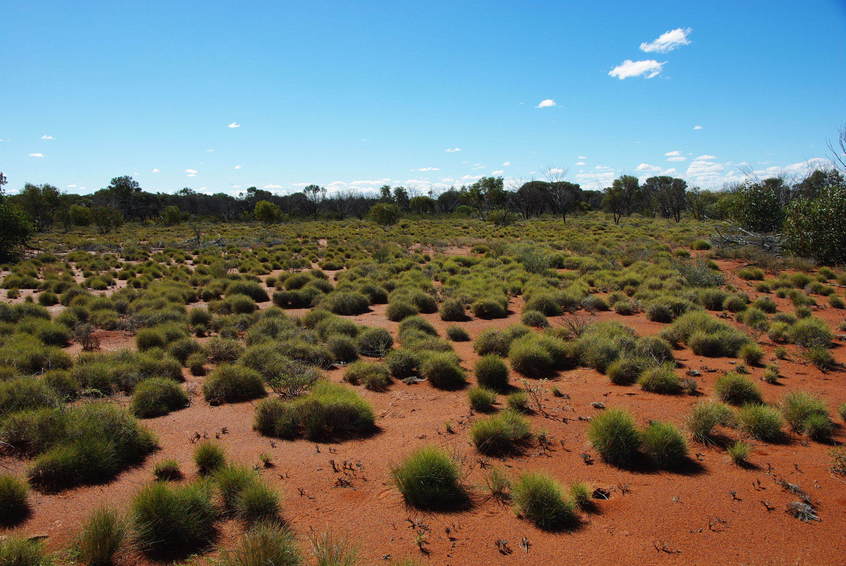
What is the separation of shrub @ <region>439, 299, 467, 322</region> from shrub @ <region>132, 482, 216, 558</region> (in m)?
Result: 12.1

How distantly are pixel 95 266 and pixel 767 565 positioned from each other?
33206 mm

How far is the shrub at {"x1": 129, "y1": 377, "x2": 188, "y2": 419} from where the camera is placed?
8.19 m

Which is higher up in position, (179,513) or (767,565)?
(179,513)

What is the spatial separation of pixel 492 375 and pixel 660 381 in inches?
128

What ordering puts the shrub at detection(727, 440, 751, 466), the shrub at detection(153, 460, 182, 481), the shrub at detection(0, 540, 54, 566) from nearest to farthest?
the shrub at detection(0, 540, 54, 566), the shrub at detection(153, 460, 182, 481), the shrub at detection(727, 440, 751, 466)

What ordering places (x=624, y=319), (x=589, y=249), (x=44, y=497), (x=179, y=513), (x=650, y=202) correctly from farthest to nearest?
(x=650, y=202)
(x=589, y=249)
(x=624, y=319)
(x=44, y=497)
(x=179, y=513)

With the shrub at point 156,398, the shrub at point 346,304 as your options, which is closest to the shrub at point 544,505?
the shrub at point 156,398

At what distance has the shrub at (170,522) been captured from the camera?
4.65 m

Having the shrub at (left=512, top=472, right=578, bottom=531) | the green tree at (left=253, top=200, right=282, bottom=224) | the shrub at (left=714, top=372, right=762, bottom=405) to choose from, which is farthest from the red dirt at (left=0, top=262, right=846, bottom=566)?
the green tree at (left=253, top=200, right=282, bottom=224)

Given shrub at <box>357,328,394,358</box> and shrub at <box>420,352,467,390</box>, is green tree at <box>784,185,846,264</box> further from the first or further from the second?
shrub at <box>357,328,394,358</box>

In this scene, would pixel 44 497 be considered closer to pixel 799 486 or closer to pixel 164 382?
pixel 164 382

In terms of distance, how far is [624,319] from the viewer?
1619 centimetres

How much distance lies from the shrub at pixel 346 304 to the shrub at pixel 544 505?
13.0 metres

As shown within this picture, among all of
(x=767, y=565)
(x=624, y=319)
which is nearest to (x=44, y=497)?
(x=767, y=565)
